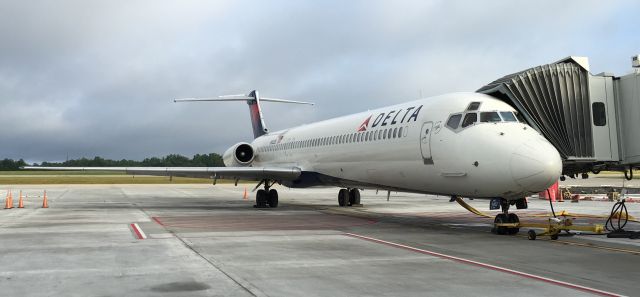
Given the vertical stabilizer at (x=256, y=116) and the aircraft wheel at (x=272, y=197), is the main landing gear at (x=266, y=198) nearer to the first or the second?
the aircraft wheel at (x=272, y=197)

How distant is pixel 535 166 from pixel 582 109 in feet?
8.63

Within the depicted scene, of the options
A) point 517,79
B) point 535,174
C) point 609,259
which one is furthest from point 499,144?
point 609,259

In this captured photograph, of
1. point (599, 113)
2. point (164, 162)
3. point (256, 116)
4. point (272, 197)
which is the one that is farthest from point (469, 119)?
point (164, 162)

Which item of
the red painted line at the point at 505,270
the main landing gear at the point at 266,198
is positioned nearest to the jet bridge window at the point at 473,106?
the red painted line at the point at 505,270

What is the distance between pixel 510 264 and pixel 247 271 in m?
3.79

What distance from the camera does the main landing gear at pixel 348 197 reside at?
24.2 m

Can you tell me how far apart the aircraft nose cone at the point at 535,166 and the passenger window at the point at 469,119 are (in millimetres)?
1463

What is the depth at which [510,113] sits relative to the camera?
39.3 feet

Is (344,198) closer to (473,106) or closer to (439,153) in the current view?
(439,153)

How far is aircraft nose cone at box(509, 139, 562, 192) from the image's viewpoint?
34.8ft

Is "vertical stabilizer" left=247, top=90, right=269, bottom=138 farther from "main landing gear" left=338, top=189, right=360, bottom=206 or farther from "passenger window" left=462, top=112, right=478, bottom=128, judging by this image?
"passenger window" left=462, top=112, right=478, bottom=128

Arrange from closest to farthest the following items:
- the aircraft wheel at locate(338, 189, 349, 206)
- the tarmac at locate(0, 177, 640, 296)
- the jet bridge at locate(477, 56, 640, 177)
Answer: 1. the tarmac at locate(0, 177, 640, 296)
2. the jet bridge at locate(477, 56, 640, 177)
3. the aircraft wheel at locate(338, 189, 349, 206)

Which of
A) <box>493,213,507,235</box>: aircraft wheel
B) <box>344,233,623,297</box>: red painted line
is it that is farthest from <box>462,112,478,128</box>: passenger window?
<box>344,233,623,297</box>: red painted line

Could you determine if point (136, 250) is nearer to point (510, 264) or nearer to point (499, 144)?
point (510, 264)
